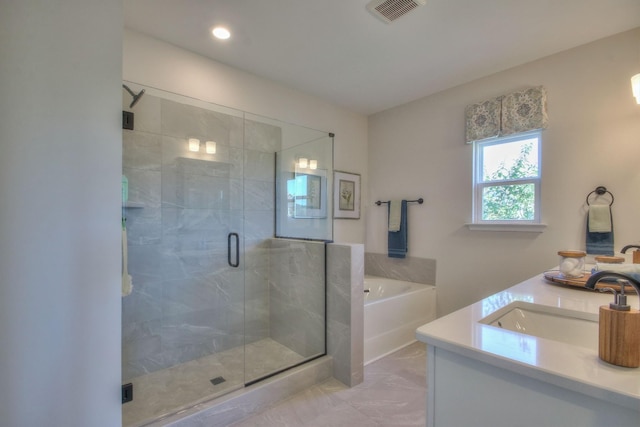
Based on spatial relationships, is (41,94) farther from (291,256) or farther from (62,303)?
(291,256)

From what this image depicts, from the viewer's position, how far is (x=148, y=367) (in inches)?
90.7

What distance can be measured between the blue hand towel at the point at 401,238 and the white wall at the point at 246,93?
472 mm

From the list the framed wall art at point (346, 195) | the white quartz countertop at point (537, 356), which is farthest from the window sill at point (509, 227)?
the white quartz countertop at point (537, 356)

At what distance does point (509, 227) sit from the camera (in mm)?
2699

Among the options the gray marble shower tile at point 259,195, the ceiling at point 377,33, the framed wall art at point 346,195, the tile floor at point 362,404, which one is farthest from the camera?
the framed wall art at point 346,195

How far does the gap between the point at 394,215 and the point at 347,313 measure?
1614 mm

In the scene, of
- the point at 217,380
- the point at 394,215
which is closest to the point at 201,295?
the point at 217,380

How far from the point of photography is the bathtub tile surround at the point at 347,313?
2.24m

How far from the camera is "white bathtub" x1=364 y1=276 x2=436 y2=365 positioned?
8.63 feet

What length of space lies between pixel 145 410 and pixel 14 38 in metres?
1.90

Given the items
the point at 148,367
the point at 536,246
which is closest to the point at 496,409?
the point at 536,246

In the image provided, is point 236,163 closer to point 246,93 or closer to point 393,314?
point 246,93

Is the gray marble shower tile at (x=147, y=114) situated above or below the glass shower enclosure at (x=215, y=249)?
above

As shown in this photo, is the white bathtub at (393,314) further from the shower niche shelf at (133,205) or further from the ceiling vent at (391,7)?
the ceiling vent at (391,7)
